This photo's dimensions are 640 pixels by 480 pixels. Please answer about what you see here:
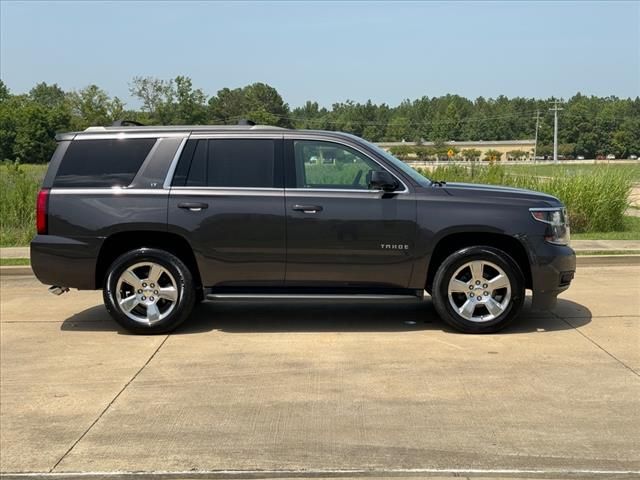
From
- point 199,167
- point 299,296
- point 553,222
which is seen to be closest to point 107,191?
point 199,167

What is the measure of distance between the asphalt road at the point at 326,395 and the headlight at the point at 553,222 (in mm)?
910

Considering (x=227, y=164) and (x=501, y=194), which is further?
(x=227, y=164)

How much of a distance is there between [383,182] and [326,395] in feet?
7.30

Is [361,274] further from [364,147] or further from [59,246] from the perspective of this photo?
[59,246]

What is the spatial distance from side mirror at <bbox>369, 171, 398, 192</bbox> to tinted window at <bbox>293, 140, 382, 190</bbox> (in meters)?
0.17

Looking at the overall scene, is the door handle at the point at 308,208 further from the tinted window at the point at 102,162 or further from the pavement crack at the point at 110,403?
the pavement crack at the point at 110,403

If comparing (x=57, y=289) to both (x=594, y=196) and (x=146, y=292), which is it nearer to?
(x=146, y=292)

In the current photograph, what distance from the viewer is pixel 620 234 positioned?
13.4m

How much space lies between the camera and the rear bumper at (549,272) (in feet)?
20.2

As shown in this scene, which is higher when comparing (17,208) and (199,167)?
(199,167)

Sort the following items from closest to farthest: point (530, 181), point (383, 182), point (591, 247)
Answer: point (383, 182)
point (591, 247)
point (530, 181)

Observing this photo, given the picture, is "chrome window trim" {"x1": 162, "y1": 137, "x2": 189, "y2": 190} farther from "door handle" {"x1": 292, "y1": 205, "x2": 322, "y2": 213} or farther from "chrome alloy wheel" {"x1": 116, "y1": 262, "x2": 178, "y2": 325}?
"door handle" {"x1": 292, "y1": 205, "x2": 322, "y2": 213}

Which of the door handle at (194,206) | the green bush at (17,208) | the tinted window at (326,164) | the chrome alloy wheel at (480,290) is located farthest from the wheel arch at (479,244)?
the green bush at (17,208)

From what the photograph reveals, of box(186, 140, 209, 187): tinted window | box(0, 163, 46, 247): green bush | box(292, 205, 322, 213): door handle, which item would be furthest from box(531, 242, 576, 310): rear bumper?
box(0, 163, 46, 247): green bush
